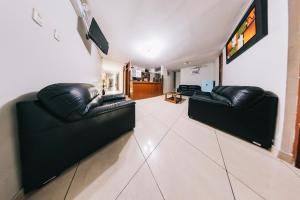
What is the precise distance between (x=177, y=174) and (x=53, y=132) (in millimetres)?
1036

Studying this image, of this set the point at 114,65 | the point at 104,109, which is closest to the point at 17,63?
the point at 104,109

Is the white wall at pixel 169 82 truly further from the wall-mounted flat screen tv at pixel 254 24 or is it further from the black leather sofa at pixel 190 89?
the wall-mounted flat screen tv at pixel 254 24

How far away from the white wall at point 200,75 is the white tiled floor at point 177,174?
6152 millimetres

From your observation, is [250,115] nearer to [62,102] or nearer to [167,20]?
[62,102]

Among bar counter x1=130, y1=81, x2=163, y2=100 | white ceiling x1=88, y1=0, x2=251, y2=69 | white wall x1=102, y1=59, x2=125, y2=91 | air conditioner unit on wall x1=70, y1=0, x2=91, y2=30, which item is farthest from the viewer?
white wall x1=102, y1=59, x2=125, y2=91

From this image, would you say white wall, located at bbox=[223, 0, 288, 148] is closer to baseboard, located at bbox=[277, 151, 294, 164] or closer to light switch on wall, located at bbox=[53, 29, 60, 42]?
baseboard, located at bbox=[277, 151, 294, 164]

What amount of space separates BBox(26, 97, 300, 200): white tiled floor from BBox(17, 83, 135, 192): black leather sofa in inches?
5.5

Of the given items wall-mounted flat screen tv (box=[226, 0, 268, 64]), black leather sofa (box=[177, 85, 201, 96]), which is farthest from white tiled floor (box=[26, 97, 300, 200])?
black leather sofa (box=[177, 85, 201, 96])

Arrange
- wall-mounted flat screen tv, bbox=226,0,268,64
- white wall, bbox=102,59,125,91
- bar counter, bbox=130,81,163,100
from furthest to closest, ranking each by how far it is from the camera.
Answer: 1. white wall, bbox=102,59,125,91
2. bar counter, bbox=130,81,163,100
3. wall-mounted flat screen tv, bbox=226,0,268,64

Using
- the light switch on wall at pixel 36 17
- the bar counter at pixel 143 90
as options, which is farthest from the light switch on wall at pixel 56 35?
the bar counter at pixel 143 90

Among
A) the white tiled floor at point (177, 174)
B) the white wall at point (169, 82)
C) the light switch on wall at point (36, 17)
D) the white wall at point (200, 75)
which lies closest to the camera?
the white tiled floor at point (177, 174)

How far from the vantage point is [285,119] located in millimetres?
928

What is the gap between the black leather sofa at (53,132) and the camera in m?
0.57

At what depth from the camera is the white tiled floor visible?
2.08 feet
